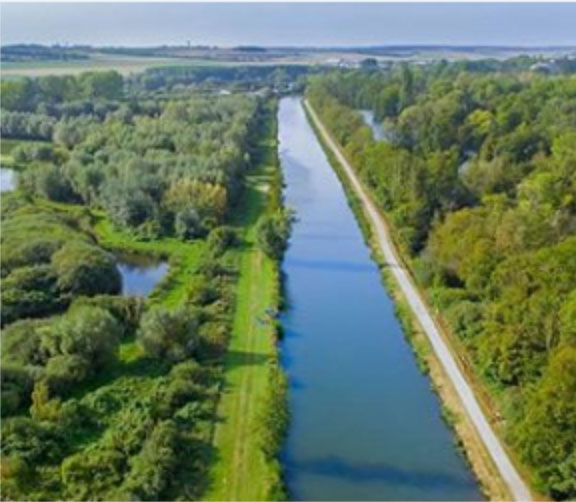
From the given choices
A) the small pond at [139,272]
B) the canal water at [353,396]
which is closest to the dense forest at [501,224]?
the canal water at [353,396]

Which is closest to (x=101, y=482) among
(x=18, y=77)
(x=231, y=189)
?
(x=231, y=189)

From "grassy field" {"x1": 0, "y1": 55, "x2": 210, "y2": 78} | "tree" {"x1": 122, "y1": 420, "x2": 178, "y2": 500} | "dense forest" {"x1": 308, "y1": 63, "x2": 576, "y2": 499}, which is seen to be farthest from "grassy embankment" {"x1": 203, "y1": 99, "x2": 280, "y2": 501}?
"grassy field" {"x1": 0, "y1": 55, "x2": 210, "y2": 78}

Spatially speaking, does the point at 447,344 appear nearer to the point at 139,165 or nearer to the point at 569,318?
the point at 569,318

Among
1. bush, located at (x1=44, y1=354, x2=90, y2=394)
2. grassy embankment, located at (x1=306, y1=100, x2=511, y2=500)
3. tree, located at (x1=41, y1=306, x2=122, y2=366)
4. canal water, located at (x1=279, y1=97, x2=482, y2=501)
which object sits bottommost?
canal water, located at (x1=279, y1=97, x2=482, y2=501)

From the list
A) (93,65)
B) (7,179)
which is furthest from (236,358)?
(93,65)

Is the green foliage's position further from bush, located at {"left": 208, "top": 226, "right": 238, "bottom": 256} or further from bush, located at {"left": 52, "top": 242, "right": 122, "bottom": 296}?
bush, located at {"left": 52, "top": 242, "right": 122, "bottom": 296}

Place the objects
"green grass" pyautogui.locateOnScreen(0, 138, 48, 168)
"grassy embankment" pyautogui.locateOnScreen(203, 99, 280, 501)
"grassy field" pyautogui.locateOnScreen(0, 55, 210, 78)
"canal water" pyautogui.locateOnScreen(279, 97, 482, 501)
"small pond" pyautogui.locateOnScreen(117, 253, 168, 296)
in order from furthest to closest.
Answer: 1. "grassy field" pyautogui.locateOnScreen(0, 55, 210, 78)
2. "green grass" pyautogui.locateOnScreen(0, 138, 48, 168)
3. "small pond" pyautogui.locateOnScreen(117, 253, 168, 296)
4. "canal water" pyautogui.locateOnScreen(279, 97, 482, 501)
5. "grassy embankment" pyautogui.locateOnScreen(203, 99, 280, 501)

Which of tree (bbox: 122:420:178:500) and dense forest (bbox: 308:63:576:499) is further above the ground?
dense forest (bbox: 308:63:576:499)
